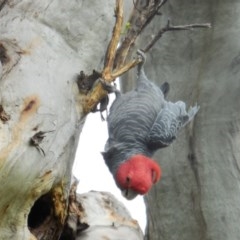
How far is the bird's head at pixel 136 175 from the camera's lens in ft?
9.37

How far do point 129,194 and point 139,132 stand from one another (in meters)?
0.24

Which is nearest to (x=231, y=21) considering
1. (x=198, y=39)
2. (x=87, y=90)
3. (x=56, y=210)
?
(x=198, y=39)

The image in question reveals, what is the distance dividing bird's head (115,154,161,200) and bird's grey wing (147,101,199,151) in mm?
82

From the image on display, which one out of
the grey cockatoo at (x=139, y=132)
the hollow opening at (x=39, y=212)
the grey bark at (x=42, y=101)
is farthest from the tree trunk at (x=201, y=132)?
the hollow opening at (x=39, y=212)

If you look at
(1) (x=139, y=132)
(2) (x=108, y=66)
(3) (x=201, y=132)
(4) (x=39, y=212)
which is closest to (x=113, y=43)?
(2) (x=108, y=66)

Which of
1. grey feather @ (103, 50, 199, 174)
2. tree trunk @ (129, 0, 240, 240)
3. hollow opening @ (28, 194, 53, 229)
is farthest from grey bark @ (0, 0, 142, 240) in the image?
tree trunk @ (129, 0, 240, 240)

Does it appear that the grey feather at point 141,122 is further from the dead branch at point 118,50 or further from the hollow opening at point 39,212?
the hollow opening at point 39,212

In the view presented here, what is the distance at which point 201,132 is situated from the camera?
10.9 ft

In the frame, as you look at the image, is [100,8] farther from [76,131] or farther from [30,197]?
[30,197]

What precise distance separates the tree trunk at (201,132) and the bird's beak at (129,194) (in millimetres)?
403

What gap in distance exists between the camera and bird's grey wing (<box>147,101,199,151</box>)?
9.41ft

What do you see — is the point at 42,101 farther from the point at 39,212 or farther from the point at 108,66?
the point at 39,212

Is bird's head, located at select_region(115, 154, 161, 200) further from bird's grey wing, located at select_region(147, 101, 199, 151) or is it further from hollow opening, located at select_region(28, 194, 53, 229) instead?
hollow opening, located at select_region(28, 194, 53, 229)

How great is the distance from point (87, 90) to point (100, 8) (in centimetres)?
34
